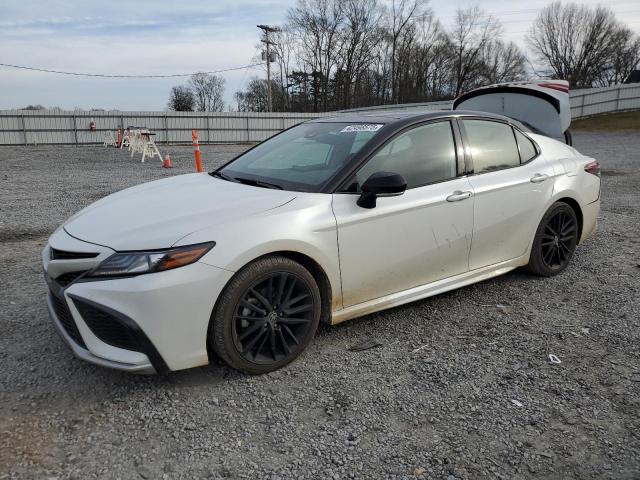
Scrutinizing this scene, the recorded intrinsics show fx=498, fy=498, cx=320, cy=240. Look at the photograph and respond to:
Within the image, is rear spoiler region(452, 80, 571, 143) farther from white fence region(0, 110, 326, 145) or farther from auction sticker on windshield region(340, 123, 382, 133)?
white fence region(0, 110, 326, 145)

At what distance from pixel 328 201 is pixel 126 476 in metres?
1.83

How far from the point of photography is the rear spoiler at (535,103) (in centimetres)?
631

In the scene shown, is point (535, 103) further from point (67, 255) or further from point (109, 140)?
point (109, 140)

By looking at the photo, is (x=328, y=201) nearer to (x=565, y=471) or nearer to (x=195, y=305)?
(x=195, y=305)

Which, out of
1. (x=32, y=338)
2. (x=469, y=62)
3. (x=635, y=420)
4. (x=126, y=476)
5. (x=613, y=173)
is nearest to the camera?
(x=126, y=476)

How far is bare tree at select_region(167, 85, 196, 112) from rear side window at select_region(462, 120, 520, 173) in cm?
6582

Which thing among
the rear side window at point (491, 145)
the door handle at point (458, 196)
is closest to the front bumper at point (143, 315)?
the door handle at point (458, 196)

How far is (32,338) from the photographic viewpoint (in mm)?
3439

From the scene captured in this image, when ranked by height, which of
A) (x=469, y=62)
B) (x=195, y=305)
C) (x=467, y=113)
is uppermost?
(x=469, y=62)

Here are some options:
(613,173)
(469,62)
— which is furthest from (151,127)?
(469,62)

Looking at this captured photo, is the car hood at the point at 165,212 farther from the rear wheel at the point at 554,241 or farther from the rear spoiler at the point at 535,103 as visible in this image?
the rear spoiler at the point at 535,103

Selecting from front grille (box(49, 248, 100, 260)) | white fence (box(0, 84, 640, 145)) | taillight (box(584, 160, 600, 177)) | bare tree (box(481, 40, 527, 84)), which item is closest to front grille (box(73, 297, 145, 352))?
front grille (box(49, 248, 100, 260))

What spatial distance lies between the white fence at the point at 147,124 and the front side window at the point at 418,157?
19491 millimetres

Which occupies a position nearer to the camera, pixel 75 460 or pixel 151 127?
pixel 75 460
